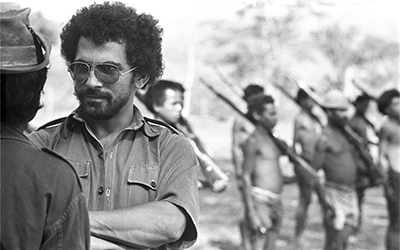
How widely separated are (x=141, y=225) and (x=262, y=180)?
4.95 m

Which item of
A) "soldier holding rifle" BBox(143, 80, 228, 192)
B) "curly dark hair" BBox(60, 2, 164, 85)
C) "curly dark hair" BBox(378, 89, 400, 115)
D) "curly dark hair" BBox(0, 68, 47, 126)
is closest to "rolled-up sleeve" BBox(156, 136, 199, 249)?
"curly dark hair" BBox(60, 2, 164, 85)

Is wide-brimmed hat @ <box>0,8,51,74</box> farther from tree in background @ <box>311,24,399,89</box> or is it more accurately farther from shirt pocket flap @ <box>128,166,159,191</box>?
tree in background @ <box>311,24,399,89</box>

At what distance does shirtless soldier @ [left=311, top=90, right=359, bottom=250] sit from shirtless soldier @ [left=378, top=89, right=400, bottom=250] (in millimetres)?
358

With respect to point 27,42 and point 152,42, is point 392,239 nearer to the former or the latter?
point 152,42

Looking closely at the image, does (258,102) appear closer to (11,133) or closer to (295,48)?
(11,133)

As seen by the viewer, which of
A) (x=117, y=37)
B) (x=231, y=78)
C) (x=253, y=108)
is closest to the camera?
(x=117, y=37)

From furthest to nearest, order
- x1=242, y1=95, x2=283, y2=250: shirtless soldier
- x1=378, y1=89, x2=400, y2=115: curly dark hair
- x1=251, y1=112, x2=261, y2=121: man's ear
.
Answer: x1=378, y1=89, x2=400, y2=115: curly dark hair
x1=251, y1=112, x2=261, y2=121: man's ear
x1=242, y1=95, x2=283, y2=250: shirtless soldier

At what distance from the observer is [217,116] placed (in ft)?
39.9

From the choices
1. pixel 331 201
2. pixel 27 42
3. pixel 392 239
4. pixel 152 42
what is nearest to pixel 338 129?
pixel 331 201

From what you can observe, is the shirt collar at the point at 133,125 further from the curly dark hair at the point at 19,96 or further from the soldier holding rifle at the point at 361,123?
the soldier holding rifle at the point at 361,123

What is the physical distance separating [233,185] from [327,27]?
332cm

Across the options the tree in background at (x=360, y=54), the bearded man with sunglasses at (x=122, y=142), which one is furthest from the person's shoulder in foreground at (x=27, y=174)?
the tree in background at (x=360, y=54)

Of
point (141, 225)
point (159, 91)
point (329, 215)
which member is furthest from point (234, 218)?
point (141, 225)

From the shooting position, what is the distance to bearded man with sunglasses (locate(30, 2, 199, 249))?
2090mm
